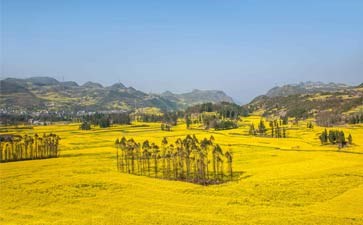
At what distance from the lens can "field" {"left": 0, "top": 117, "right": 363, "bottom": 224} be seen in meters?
49.7

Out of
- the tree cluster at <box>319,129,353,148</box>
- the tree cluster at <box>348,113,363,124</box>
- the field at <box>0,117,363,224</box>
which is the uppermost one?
the tree cluster at <box>348,113,363,124</box>

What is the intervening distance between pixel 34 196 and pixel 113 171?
82.7ft

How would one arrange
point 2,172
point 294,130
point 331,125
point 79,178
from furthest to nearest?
point 331,125
point 294,130
point 2,172
point 79,178

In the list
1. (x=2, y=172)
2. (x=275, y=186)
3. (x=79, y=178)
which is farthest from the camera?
(x=2, y=172)

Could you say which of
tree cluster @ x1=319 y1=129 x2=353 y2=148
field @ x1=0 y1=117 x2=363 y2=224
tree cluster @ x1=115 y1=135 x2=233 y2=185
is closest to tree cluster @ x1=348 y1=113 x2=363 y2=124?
tree cluster @ x1=319 y1=129 x2=353 y2=148

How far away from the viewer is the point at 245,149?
390ft

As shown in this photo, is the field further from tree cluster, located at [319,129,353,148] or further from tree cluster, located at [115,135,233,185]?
tree cluster, located at [319,129,353,148]

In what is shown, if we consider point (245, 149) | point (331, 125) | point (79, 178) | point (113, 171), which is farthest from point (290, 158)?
point (331, 125)

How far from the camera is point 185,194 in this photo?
209 feet

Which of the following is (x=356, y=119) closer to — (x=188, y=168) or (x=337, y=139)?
(x=337, y=139)

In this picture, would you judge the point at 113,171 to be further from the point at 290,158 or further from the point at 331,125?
the point at 331,125

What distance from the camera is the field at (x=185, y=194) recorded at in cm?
4966

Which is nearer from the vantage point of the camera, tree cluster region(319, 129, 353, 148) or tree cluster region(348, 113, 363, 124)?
tree cluster region(319, 129, 353, 148)

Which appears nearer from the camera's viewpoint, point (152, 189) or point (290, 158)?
point (152, 189)
